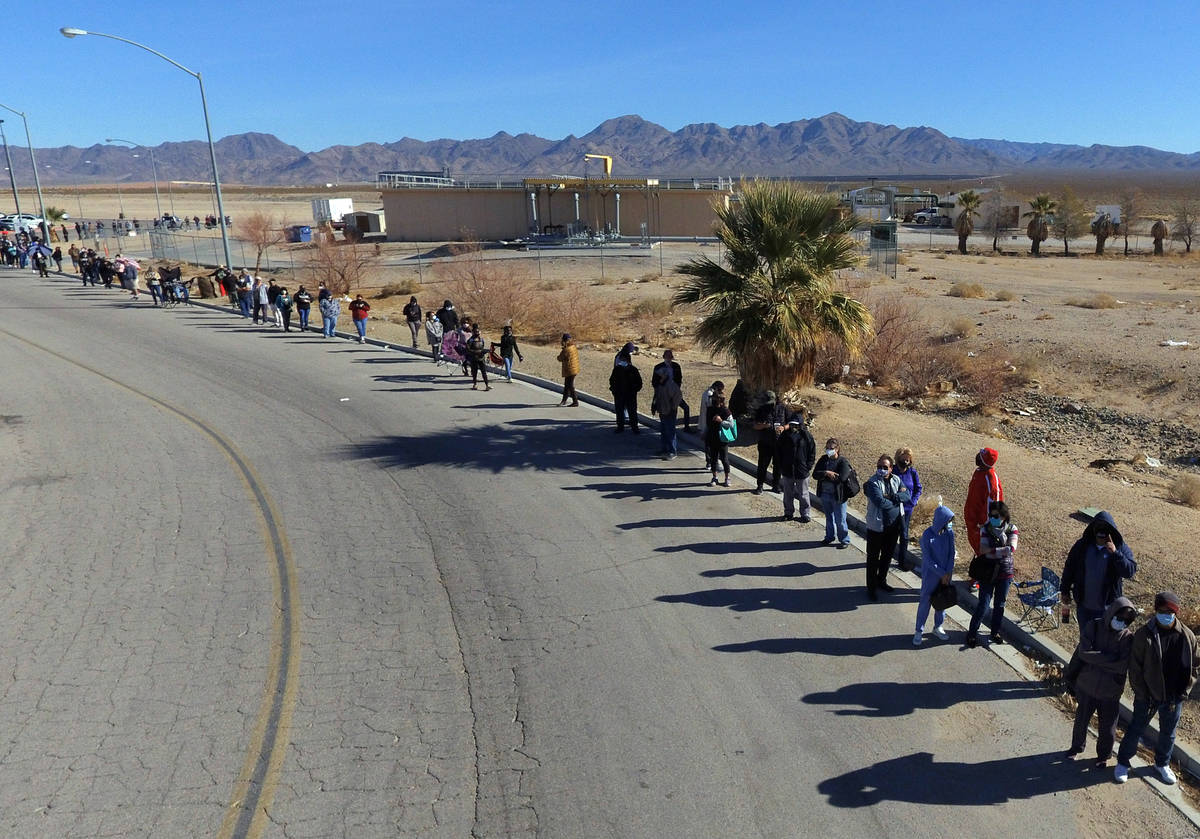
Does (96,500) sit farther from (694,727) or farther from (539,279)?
(539,279)

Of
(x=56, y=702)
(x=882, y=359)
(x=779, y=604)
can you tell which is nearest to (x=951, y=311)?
(x=882, y=359)

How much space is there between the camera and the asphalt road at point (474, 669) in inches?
214

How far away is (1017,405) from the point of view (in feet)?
57.4

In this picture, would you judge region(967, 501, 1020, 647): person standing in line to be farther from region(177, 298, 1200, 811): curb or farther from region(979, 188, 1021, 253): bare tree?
region(979, 188, 1021, 253): bare tree

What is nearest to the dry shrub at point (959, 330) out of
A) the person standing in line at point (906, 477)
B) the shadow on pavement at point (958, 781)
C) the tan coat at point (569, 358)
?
the tan coat at point (569, 358)

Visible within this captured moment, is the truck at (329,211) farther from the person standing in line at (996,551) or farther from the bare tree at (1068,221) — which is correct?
the person standing in line at (996,551)

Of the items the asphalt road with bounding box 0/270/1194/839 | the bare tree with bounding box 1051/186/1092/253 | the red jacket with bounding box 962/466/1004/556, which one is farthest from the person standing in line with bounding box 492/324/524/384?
the bare tree with bounding box 1051/186/1092/253

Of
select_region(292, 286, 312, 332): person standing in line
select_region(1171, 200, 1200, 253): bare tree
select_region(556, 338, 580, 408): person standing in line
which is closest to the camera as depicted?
select_region(556, 338, 580, 408): person standing in line

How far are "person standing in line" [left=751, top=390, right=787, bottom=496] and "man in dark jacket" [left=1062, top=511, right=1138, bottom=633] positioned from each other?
3849 mm

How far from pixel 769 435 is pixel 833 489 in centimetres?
187

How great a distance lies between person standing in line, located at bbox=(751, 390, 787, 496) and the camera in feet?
34.1

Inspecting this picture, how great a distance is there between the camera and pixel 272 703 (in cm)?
654

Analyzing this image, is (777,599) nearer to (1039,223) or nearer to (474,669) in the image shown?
(474,669)

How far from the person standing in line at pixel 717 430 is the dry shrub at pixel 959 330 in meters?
14.2
